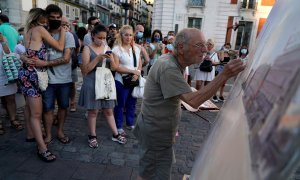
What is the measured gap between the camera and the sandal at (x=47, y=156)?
3.03 metres

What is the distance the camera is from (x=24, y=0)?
65.8 feet

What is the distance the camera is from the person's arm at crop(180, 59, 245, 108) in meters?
1.45

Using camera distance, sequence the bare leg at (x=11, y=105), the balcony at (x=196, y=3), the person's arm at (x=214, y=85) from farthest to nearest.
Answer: the balcony at (x=196, y=3)
the bare leg at (x=11, y=105)
the person's arm at (x=214, y=85)

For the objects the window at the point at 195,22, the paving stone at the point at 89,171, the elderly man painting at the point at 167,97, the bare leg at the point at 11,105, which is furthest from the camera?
the window at the point at 195,22

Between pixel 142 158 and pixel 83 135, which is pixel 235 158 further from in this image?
pixel 83 135

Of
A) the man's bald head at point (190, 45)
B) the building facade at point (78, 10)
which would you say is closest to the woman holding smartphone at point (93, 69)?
the man's bald head at point (190, 45)

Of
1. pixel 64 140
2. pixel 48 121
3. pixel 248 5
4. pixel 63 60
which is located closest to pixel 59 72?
pixel 63 60

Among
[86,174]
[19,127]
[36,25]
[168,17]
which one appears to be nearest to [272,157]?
[86,174]

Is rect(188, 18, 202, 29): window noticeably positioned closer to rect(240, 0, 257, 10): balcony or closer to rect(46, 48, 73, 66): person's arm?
rect(240, 0, 257, 10): balcony

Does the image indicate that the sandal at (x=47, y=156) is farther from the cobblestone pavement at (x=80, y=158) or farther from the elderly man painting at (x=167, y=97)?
the elderly man painting at (x=167, y=97)

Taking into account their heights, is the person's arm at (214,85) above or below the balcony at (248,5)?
below

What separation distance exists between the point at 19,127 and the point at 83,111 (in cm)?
138

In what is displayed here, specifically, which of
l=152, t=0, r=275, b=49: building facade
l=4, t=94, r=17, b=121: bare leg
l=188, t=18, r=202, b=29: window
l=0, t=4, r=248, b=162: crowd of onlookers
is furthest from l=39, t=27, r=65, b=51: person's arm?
l=188, t=18, r=202, b=29: window

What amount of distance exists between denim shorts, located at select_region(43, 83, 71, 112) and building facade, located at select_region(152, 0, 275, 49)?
21928mm
